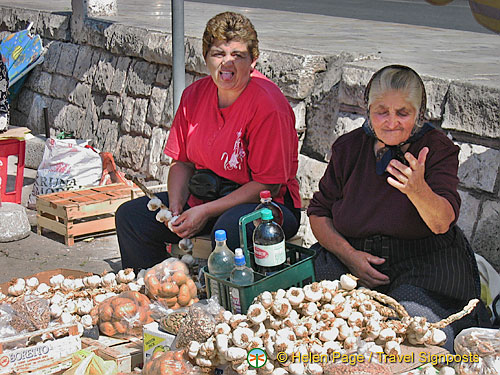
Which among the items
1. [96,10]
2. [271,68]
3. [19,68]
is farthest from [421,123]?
[19,68]

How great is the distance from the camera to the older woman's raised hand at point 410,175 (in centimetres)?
267

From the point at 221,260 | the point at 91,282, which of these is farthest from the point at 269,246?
the point at 91,282

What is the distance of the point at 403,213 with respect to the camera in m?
2.90

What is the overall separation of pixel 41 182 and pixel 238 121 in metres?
2.68

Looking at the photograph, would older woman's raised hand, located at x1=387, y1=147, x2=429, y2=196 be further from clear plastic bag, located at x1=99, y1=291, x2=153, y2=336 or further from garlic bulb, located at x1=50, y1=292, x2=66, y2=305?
garlic bulb, located at x1=50, y1=292, x2=66, y2=305

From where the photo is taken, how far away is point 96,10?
24.0 ft

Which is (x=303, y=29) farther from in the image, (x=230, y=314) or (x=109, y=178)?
(x=230, y=314)

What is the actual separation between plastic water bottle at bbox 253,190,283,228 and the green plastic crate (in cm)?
17

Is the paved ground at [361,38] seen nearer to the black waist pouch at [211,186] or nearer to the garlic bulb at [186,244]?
the black waist pouch at [211,186]

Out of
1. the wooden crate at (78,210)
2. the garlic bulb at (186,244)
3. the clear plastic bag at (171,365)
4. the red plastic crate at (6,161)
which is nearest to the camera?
the clear plastic bag at (171,365)

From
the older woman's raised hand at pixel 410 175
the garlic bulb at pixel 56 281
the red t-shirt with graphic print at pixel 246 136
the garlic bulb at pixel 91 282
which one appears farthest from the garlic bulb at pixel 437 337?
the garlic bulb at pixel 56 281

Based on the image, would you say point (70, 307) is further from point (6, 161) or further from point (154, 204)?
point (6, 161)

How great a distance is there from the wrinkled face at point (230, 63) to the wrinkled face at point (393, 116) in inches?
32.1

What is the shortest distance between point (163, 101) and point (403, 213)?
3442mm
